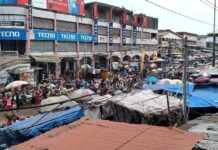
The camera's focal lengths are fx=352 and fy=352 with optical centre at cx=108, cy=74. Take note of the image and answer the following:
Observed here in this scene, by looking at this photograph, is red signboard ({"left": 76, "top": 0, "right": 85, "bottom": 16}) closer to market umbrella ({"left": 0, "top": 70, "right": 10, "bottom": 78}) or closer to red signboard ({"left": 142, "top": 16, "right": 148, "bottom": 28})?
red signboard ({"left": 142, "top": 16, "right": 148, "bottom": 28})

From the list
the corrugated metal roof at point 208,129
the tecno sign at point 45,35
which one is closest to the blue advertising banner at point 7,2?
the tecno sign at point 45,35

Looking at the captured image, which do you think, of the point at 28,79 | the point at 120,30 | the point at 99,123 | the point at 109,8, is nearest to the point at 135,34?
the point at 120,30

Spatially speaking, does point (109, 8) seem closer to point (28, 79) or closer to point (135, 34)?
point (135, 34)

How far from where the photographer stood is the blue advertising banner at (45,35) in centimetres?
3969

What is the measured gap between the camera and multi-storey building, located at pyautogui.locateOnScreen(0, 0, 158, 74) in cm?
3716

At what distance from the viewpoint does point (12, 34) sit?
36500 millimetres

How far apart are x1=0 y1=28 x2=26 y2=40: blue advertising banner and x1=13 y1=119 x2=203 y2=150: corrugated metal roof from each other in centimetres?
2917

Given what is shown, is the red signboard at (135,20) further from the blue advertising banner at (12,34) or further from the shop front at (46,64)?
the blue advertising banner at (12,34)

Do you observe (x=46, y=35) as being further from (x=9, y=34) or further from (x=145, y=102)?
(x=145, y=102)

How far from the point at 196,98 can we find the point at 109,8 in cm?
4222

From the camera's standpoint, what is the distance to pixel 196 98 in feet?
50.0

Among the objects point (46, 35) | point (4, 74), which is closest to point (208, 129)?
point (4, 74)

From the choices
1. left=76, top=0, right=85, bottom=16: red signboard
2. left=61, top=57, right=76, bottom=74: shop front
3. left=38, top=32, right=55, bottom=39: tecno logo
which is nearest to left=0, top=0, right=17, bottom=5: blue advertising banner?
left=38, top=32, right=55, bottom=39: tecno logo

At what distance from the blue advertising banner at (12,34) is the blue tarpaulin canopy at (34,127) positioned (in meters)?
24.6
